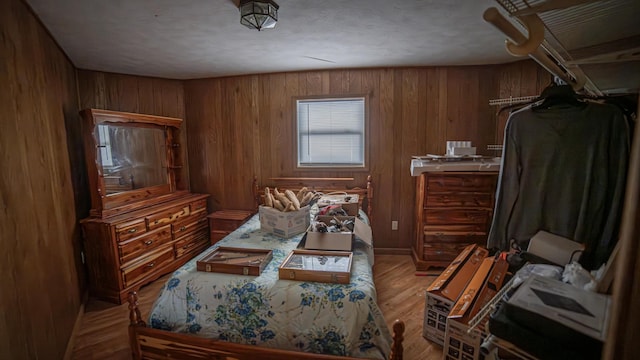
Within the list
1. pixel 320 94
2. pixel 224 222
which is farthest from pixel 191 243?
pixel 320 94

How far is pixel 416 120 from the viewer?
328 centimetres

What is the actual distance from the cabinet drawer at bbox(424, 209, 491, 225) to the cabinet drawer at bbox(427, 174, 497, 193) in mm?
227

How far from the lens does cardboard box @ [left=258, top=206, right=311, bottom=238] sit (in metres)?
2.18

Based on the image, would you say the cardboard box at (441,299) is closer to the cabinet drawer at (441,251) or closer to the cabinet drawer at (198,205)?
the cabinet drawer at (441,251)

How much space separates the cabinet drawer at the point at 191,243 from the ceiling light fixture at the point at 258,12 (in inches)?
98.0

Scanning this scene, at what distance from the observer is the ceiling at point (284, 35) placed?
1.74 meters

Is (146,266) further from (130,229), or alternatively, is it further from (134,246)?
(130,229)

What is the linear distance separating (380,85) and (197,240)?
297 centimetres

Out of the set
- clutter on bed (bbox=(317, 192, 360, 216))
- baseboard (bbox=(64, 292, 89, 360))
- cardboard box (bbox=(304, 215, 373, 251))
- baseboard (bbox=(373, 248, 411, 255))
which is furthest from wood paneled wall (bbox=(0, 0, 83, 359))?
baseboard (bbox=(373, 248, 411, 255))

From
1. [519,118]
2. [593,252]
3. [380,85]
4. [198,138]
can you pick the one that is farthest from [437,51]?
[198,138]

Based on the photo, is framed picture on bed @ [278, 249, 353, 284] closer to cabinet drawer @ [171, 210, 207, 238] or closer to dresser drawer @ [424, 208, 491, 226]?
dresser drawer @ [424, 208, 491, 226]

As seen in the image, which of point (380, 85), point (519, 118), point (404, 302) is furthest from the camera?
point (380, 85)

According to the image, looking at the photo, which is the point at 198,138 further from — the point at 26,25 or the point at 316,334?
the point at 316,334

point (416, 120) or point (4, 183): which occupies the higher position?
point (416, 120)
